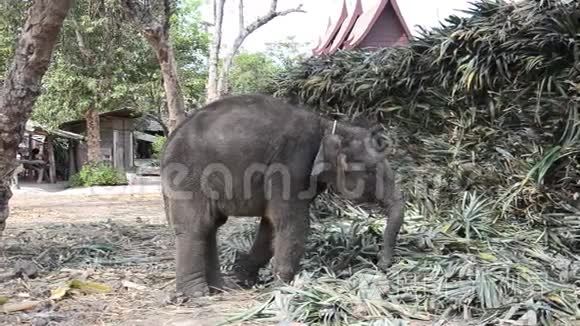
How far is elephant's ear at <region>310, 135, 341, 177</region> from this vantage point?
498 centimetres

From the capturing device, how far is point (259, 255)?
18.4ft

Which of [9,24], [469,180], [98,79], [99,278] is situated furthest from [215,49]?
[99,278]

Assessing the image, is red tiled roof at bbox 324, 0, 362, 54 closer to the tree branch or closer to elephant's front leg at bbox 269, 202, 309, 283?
the tree branch

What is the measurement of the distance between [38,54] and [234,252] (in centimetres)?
274

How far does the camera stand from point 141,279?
5.77 m

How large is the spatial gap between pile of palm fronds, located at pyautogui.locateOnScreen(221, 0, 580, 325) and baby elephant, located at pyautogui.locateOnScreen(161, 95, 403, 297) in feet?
1.67

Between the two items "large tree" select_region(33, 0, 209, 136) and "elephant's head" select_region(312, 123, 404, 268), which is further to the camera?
"large tree" select_region(33, 0, 209, 136)

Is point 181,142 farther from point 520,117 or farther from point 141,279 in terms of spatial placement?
point 520,117

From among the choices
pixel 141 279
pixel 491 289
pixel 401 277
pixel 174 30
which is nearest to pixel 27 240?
pixel 141 279

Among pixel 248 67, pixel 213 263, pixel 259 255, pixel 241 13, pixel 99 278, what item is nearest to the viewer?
pixel 213 263

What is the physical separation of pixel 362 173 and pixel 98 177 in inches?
793

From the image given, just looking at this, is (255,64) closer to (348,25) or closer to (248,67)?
(248,67)

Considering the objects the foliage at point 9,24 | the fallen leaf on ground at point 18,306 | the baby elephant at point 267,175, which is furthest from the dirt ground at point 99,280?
the foliage at point 9,24

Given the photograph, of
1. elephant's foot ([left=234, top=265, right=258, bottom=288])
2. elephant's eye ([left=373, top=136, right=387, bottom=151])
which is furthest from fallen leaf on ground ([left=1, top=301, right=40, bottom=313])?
elephant's eye ([left=373, top=136, right=387, bottom=151])
